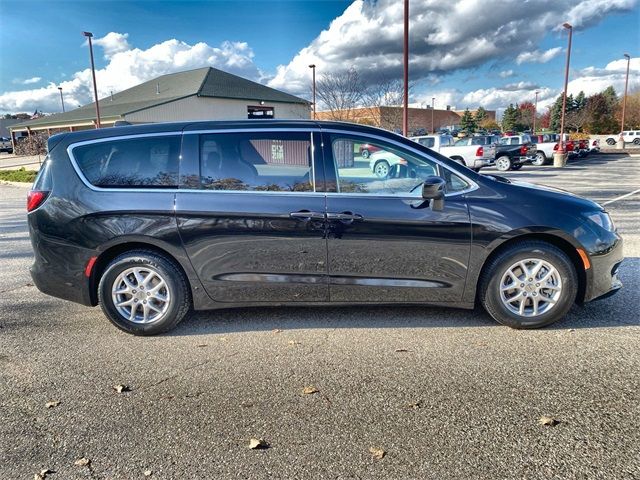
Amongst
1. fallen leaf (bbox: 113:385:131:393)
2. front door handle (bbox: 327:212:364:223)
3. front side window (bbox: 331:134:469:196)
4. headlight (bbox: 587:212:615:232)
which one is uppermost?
front side window (bbox: 331:134:469:196)

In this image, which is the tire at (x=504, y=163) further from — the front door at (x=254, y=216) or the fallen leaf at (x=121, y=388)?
the fallen leaf at (x=121, y=388)

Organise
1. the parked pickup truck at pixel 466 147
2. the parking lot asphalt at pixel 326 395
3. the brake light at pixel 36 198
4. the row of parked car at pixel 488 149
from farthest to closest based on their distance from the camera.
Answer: the row of parked car at pixel 488 149
the parked pickup truck at pixel 466 147
the brake light at pixel 36 198
the parking lot asphalt at pixel 326 395

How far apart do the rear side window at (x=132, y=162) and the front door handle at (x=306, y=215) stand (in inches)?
42.3

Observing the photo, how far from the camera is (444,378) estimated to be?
3.06 m

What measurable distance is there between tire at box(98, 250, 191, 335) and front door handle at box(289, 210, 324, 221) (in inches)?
44.5

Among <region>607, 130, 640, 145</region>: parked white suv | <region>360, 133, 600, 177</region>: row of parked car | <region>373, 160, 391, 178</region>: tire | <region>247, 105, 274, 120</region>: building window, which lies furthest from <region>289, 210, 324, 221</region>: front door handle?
<region>607, 130, 640, 145</region>: parked white suv

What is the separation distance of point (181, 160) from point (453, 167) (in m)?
2.34

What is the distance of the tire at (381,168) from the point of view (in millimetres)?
3803

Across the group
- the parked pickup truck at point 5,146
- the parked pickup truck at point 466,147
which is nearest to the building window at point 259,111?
the parked pickup truck at point 466,147

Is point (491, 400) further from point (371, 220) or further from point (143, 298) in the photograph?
point (143, 298)

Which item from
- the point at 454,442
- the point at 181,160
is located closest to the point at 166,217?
the point at 181,160

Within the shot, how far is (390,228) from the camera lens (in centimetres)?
364

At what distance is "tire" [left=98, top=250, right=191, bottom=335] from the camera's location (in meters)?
3.80

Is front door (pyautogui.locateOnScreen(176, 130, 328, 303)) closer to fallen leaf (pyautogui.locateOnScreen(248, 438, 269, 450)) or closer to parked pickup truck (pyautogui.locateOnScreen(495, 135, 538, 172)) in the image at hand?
fallen leaf (pyautogui.locateOnScreen(248, 438, 269, 450))
